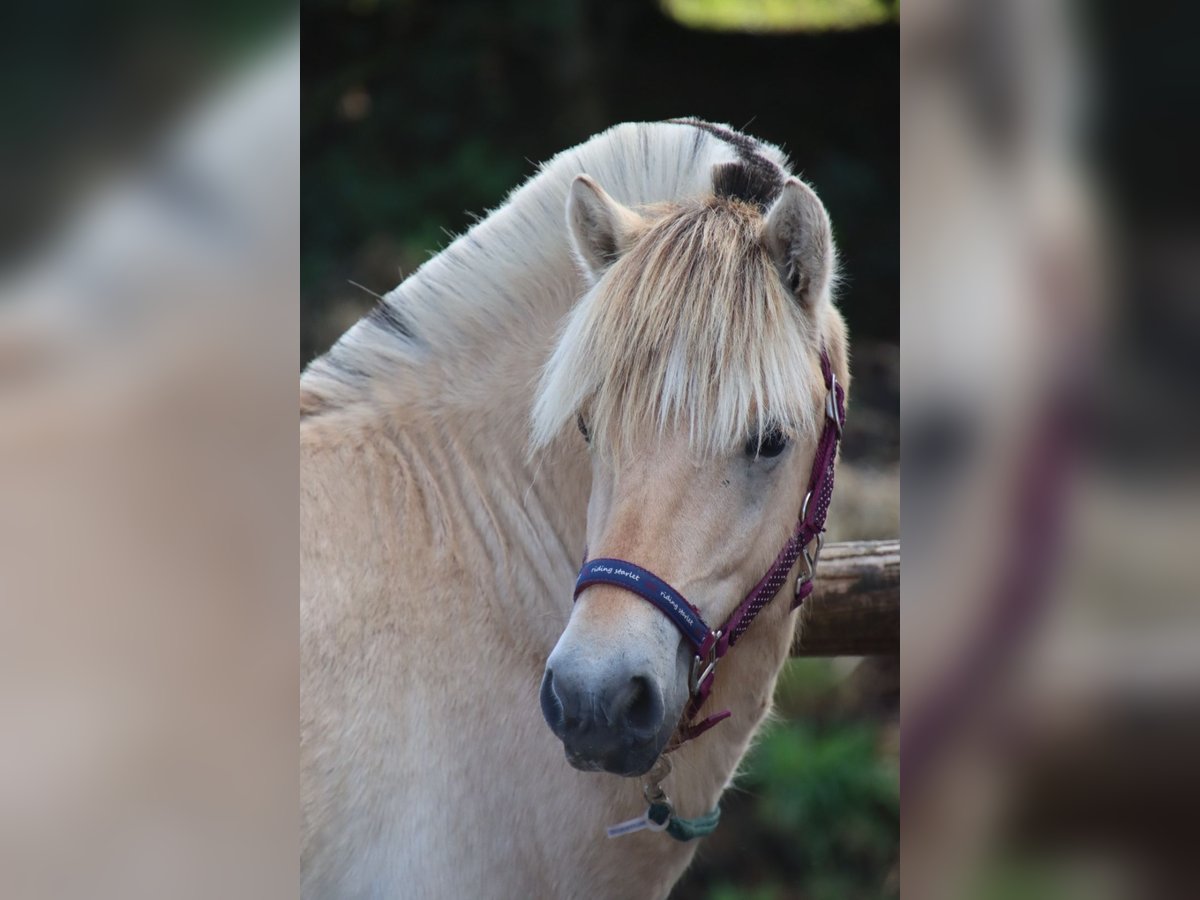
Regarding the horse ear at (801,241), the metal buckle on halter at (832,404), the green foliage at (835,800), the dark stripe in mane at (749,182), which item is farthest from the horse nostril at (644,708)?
the green foliage at (835,800)

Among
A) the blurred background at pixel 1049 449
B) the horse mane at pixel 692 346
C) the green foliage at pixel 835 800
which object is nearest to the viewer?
the blurred background at pixel 1049 449

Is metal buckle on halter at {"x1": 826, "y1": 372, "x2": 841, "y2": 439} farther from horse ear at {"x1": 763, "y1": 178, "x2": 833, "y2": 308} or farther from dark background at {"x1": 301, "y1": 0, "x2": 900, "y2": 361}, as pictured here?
dark background at {"x1": 301, "y1": 0, "x2": 900, "y2": 361}

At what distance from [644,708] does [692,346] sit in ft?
1.63

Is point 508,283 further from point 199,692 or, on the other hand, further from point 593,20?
point 593,20

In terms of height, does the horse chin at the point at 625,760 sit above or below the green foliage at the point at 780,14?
below

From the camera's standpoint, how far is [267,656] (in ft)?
3.70

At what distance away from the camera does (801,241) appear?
1.48 m

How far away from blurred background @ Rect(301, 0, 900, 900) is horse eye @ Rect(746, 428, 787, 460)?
5.00 feet

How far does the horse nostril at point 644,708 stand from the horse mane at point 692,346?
324mm

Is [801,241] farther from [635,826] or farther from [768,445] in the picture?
[635,826]

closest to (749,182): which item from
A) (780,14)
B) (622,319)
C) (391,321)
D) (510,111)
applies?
(622,319)

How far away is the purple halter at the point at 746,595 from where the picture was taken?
1.35m

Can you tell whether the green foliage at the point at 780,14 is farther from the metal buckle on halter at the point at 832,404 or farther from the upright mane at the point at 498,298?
the metal buckle on halter at the point at 832,404

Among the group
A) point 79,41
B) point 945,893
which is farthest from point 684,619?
point 79,41
